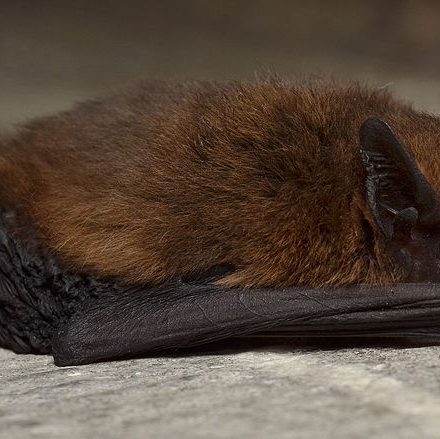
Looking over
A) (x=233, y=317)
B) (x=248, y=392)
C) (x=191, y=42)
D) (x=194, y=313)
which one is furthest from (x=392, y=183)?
(x=191, y=42)

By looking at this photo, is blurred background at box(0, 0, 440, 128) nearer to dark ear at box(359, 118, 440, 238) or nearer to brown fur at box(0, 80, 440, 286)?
brown fur at box(0, 80, 440, 286)

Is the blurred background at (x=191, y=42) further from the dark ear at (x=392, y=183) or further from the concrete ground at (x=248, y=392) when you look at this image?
the dark ear at (x=392, y=183)

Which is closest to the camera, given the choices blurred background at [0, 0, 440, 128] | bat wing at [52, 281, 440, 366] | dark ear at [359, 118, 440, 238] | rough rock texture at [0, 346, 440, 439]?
rough rock texture at [0, 346, 440, 439]

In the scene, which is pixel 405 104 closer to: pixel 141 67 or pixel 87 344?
pixel 87 344

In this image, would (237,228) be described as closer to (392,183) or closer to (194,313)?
(194,313)

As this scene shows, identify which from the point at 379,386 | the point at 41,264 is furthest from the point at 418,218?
the point at 41,264

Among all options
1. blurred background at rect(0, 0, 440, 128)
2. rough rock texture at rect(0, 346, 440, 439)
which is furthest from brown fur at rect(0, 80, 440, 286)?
blurred background at rect(0, 0, 440, 128)

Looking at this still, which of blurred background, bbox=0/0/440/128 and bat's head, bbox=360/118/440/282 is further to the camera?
blurred background, bbox=0/0/440/128

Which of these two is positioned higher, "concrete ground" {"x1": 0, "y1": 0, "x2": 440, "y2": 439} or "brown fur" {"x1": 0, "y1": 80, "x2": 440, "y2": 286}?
"brown fur" {"x1": 0, "y1": 80, "x2": 440, "y2": 286}
